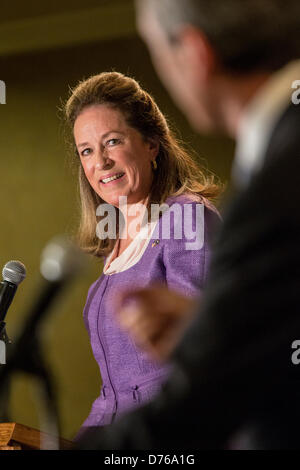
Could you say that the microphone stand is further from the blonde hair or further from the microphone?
the blonde hair

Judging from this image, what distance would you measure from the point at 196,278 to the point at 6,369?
902 mm

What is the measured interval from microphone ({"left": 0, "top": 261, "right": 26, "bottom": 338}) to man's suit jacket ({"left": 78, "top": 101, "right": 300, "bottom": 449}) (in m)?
0.75

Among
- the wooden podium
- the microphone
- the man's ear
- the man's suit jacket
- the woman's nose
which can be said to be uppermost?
the woman's nose

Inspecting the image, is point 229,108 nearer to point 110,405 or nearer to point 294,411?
point 294,411

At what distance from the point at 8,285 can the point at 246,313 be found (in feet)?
2.78

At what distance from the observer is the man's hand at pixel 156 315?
0.83 metres

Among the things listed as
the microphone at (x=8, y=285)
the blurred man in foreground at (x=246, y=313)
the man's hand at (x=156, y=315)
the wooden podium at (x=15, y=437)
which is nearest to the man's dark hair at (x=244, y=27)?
the blurred man in foreground at (x=246, y=313)

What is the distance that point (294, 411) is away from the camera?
725 millimetres

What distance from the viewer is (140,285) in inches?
72.1

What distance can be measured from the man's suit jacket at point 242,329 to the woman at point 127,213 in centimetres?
101

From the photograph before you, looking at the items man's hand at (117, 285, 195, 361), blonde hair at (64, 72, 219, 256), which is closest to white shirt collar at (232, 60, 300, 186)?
man's hand at (117, 285, 195, 361)

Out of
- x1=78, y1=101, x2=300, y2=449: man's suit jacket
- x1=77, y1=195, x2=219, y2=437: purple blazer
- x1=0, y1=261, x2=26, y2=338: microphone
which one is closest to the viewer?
x1=78, y1=101, x2=300, y2=449: man's suit jacket

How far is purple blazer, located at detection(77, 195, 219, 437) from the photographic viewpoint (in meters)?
1.78

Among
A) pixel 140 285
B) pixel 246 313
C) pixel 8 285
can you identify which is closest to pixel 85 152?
pixel 140 285
